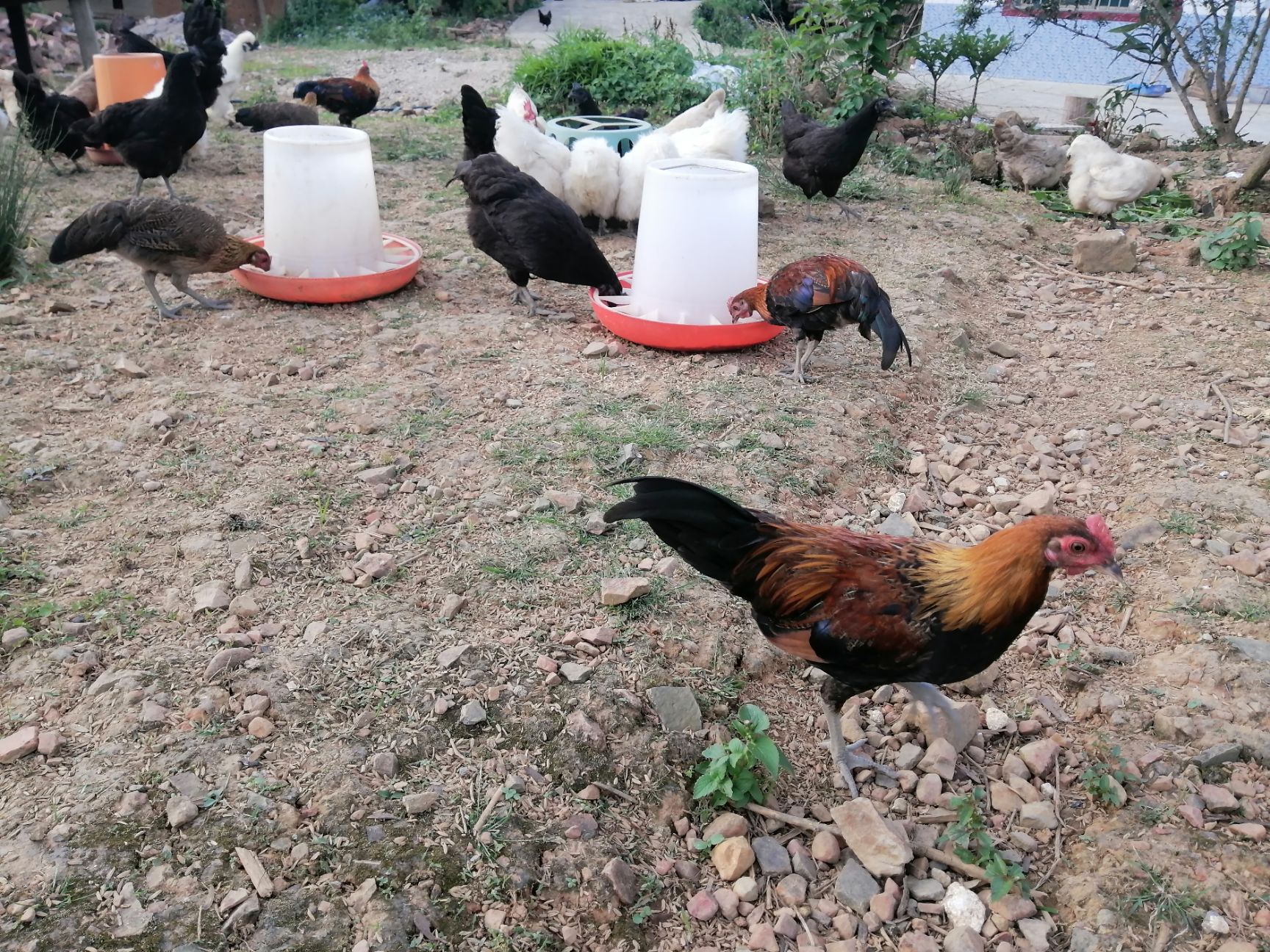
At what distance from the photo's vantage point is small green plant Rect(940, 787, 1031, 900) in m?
2.24

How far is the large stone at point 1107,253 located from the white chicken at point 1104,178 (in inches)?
56.0

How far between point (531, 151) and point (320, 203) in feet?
5.89

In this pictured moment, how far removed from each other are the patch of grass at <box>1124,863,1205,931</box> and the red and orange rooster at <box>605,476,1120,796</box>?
0.62 m

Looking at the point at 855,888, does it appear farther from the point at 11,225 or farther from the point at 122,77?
the point at 122,77

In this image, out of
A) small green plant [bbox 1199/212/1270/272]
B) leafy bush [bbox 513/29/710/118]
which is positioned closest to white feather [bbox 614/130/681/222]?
small green plant [bbox 1199/212/1270/272]

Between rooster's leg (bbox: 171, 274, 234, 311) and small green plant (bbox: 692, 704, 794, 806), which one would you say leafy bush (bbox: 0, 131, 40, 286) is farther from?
small green plant (bbox: 692, 704, 794, 806)

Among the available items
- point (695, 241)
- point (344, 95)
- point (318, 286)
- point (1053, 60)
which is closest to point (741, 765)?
point (695, 241)

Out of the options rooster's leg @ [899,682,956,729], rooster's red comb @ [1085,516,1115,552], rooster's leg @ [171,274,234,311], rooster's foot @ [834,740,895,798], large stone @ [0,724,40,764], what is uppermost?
rooster's red comb @ [1085,516,1115,552]

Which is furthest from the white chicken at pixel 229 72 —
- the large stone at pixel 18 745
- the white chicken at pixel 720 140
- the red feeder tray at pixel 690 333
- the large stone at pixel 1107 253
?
the large stone at pixel 18 745

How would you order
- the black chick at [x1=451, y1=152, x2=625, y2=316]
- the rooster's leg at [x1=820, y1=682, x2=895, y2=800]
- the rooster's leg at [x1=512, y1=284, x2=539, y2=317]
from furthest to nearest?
the rooster's leg at [x1=512, y1=284, x2=539, y2=317]
the black chick at [x1=451, y1=152, x2=625, y2=316]
the rooster's leg at [x1=820, y1=682, x2=895, y2=800]

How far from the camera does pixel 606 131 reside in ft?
23.7

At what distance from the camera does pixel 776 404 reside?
448cm

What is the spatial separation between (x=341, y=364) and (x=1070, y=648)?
11.9ft

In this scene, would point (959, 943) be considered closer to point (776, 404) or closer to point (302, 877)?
point (302, 877)
